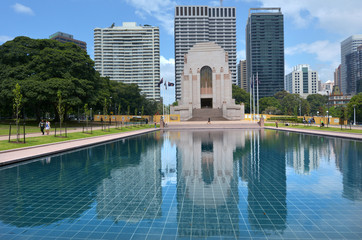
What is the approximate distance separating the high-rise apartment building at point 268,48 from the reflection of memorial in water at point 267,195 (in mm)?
143968

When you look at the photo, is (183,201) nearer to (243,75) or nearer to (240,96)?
(240,96)

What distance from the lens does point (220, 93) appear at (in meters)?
59.9

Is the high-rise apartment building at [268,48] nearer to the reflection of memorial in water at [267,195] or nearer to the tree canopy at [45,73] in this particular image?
the tree canopy at [45,73]

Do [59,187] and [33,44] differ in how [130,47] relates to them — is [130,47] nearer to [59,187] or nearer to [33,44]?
[33,44]

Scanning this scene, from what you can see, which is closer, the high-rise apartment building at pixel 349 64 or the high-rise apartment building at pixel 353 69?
the high-rise apartment building at pixel 353 69

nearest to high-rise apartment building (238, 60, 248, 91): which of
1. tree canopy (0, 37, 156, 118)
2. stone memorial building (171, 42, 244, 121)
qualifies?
stone memorial building (171, 42, 244, 121)

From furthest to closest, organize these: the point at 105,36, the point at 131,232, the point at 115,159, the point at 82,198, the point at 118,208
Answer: the point at 105,36
the point at 115,159
the point at 82,198
the point at 118,208
the point at 131,232

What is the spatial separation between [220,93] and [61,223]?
57.1 m

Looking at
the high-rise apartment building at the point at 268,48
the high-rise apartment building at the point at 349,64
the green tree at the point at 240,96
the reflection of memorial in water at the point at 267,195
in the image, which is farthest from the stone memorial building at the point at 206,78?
the high-rise apartment building at the point at 349,64

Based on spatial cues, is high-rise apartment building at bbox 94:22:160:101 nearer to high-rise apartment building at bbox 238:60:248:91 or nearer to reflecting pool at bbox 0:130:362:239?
high-rise apartment building at bbox 238:60:248:91

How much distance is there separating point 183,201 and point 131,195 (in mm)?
1436

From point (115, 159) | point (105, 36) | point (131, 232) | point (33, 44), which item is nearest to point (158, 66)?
point (105, 36)

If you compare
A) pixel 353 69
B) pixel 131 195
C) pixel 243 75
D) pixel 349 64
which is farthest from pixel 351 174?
pixel 349 64

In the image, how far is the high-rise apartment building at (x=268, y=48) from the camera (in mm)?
144000
